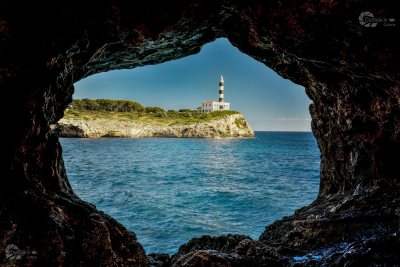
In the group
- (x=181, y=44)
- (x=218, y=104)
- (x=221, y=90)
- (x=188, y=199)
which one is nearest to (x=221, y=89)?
(x=221, y=90)

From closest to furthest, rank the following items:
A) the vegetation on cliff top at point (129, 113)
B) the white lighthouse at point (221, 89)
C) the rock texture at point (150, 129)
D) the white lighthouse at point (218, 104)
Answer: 1. the rock texture at point (150, 129)
2. the vegetation on cliff top at point (129, 113)
3. the white lighthouse at point (218, 104)
4. the white lighthouse at point (221, 89)

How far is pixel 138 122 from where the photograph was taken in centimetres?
13938

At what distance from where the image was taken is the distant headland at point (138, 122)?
123062 mm

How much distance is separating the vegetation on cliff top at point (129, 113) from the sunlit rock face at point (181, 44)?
129m

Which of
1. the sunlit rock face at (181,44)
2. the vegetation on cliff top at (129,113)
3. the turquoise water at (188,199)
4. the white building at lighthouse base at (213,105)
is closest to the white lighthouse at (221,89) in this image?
the white building at lighthouse base at (213,105)

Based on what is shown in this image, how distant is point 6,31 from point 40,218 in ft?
10.2

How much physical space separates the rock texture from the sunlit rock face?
118497 millimetres

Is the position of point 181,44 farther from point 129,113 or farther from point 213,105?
point 213,105

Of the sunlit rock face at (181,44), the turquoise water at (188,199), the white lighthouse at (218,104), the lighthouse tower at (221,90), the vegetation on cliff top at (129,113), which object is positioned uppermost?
the lighthouse tower at (221,90)

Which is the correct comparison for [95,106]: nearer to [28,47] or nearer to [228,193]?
→ [228,193]

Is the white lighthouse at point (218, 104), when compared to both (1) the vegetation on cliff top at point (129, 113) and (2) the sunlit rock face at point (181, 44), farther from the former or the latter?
(2) the sunlit rock face at point (181, 44)

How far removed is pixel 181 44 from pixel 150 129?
5309 inches

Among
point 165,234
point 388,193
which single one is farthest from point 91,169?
point 388,193

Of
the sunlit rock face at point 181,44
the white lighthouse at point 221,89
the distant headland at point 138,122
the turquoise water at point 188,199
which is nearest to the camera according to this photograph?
→ the sunlit rock face at point 181,44
